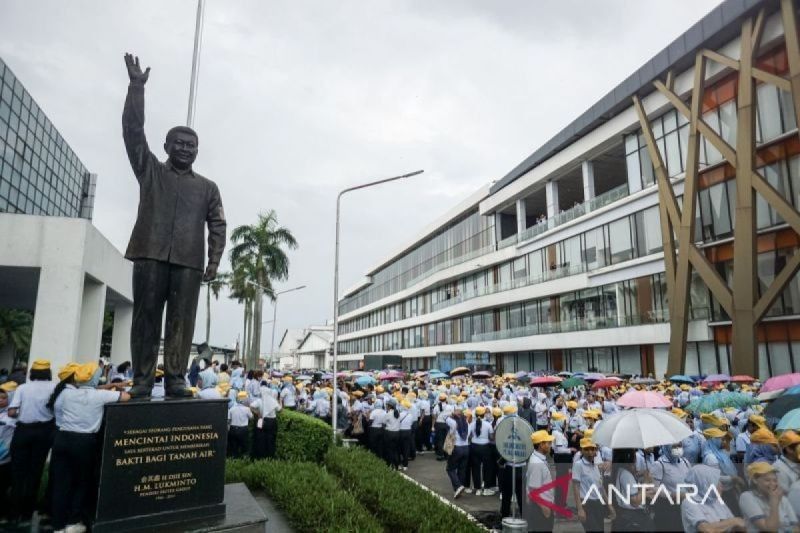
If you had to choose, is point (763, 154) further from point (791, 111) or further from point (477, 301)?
point (477, 301)

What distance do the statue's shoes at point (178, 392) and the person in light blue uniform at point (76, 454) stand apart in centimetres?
48

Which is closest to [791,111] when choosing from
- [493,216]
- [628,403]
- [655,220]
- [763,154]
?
[763,154]

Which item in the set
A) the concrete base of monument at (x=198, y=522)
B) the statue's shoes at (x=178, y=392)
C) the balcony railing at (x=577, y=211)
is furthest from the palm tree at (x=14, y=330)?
the balcony railing at (x=577, y=211)

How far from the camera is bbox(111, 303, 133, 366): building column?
2210cm

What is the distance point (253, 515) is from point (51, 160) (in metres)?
48.8

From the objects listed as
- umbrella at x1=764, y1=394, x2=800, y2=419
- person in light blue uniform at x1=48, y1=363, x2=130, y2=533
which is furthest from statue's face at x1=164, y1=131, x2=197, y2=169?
umbrella at x1=764, y1=394, x2=800, y2=419

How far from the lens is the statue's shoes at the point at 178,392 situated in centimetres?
633

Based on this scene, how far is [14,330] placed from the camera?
3341 cm

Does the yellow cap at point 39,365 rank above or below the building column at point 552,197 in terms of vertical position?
below

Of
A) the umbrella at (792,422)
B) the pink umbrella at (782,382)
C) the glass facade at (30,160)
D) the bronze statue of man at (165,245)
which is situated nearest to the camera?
the bronze statue of man at (165,245)

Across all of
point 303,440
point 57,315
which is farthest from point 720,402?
point 57,315

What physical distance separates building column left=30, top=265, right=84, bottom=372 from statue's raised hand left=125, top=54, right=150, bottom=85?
392 inches

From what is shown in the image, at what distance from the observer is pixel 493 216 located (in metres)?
48.8

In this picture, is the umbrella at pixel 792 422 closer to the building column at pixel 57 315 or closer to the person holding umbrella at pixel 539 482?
the person holding umbrella at pixel 539 482
